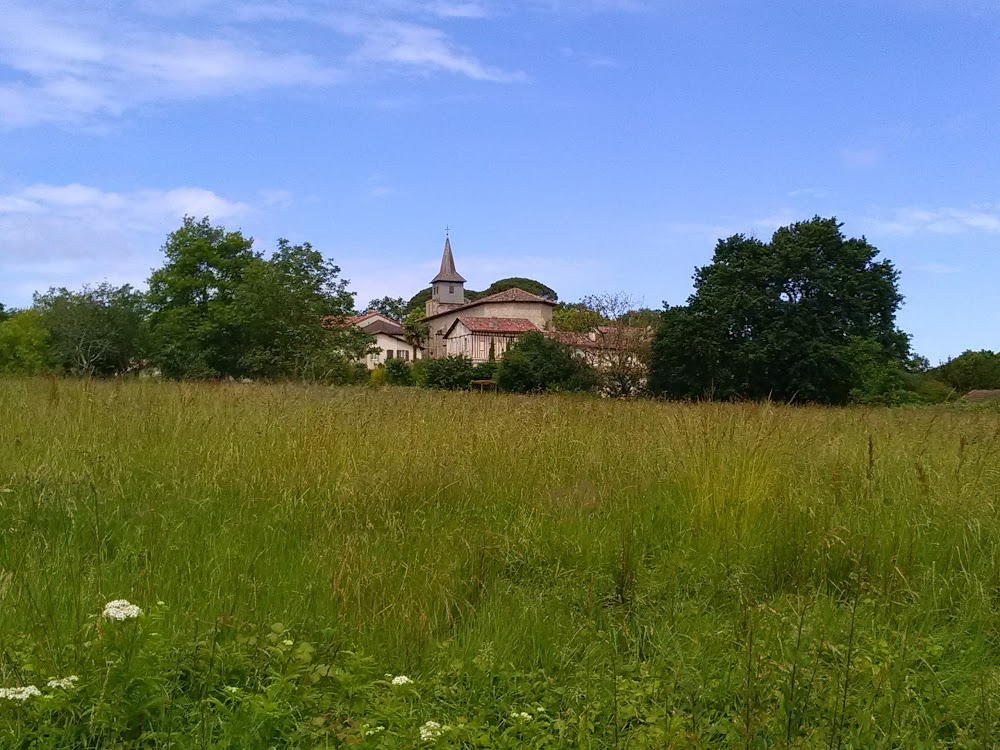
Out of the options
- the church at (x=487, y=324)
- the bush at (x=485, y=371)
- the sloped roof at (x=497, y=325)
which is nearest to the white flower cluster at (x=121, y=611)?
the bush at (x=485, y=371)

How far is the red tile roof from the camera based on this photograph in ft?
217

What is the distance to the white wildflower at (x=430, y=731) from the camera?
1.80 metres

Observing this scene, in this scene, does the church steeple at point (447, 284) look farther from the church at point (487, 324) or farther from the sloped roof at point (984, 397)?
the sloped roof at point (984, 397)

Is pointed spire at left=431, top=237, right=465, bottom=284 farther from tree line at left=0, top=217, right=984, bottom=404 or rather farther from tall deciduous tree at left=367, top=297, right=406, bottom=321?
tree line at left=0, top=217, right=984, bottom=404

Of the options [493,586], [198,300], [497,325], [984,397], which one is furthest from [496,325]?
[493,586]

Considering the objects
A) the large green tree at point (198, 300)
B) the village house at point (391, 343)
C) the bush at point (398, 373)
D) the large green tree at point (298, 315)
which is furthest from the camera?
the village house at point (391, 343)

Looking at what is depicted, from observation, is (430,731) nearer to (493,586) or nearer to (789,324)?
(493,586)

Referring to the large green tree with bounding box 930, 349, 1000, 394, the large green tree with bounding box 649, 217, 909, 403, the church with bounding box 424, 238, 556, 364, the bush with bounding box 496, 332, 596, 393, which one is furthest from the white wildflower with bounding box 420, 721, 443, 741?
the large green tree with bounding box 930, 349, 1000, 394

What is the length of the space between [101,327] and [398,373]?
24400mm

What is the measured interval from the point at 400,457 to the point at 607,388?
121ft

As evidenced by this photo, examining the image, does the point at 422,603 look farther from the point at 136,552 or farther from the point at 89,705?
the point at 136,552

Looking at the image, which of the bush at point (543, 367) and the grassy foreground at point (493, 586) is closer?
the grassy foreground at point (493, 586)

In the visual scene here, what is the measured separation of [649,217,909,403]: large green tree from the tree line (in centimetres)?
7

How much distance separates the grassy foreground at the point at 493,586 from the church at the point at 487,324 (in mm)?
51316
